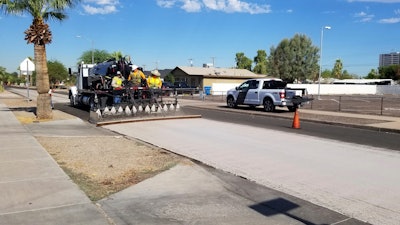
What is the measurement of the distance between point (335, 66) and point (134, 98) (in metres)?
165

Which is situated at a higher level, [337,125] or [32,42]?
[32,42]

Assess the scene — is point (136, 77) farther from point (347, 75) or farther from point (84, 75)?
point (347, 75)

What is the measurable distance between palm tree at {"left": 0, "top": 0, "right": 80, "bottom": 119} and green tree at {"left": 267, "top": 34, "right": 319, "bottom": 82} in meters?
66.5

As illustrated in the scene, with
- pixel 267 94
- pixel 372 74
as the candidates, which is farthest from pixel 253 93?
pixel 372 74

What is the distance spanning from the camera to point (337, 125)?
57.3 feet

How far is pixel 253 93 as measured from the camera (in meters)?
25.3

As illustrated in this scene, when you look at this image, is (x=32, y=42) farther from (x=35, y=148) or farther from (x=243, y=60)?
(x=243, y=60)

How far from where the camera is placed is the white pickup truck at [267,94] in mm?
23391

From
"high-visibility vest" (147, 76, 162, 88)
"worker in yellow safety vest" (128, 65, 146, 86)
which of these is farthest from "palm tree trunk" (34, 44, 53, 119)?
"high-visibility vest" (147, 76, 162, 88)

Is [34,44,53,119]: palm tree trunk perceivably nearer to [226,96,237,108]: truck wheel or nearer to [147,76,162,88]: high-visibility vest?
[147,76,162,88]: high-visibility vest

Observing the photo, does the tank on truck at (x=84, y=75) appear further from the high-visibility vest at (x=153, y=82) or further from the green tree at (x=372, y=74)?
the green tree at (x=372, y=74)

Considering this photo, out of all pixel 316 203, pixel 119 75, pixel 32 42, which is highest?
pixel 32 42

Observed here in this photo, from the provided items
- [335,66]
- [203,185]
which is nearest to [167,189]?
[203,185]

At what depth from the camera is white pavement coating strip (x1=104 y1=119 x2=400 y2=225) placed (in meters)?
6.01
